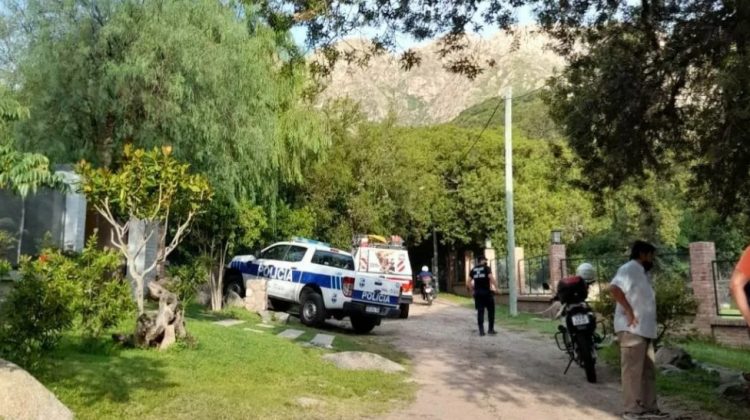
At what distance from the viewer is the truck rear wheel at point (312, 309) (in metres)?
15.5

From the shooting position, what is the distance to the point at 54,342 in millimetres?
6949

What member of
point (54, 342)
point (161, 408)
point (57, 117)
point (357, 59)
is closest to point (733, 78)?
point (357, 59)

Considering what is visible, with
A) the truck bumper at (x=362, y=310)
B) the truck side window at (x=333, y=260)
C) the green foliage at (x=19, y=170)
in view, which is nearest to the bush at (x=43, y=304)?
the green foliage at (x=19, y=170)

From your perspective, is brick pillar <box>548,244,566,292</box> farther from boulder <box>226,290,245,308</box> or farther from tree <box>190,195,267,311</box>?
boulder <box>226,290,245,308</box>

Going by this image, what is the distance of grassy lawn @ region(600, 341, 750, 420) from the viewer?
287 inches

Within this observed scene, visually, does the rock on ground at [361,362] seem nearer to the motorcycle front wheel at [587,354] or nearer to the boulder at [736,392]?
the motorcycle front wheel at [587,354]

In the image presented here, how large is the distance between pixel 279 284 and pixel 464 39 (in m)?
8.76

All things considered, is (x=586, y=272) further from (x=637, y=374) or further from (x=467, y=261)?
(x=467, y=261)

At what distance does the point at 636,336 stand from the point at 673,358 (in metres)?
3.88

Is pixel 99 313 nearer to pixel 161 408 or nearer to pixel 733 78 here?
pixel 161 408

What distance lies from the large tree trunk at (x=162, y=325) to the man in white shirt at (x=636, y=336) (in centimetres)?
571

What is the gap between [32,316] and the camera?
22.0ft

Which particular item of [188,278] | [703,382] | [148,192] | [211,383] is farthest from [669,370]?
[188,278]

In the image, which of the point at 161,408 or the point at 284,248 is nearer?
the point at 161,408
